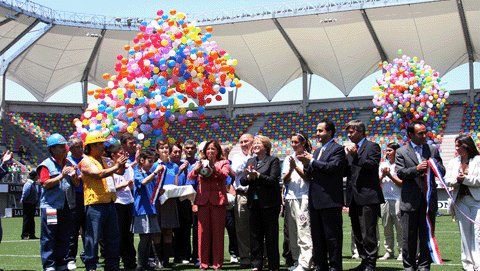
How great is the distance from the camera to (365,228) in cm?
843

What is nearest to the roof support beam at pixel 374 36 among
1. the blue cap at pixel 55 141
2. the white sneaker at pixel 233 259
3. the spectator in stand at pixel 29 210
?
the spectator in stand at pixel 29 210

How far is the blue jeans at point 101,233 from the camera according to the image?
786 centimetres

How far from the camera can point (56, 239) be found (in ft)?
26.3

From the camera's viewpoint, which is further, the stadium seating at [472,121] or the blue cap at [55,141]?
the stadium seating at [472,121]

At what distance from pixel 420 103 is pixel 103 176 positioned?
46.4ft

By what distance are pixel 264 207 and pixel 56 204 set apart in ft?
7.86

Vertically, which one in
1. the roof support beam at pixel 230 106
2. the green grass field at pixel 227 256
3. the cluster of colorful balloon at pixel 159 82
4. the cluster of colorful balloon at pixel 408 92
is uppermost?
the roof support beam at pixel 230 106

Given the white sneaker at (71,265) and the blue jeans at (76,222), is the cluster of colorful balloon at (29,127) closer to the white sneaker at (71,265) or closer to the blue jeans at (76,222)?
the blue jeans at (76,222)

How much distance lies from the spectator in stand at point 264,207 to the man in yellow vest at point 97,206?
1625 millimetres

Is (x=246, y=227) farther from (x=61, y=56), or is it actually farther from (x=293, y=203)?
(x=61, y=56)

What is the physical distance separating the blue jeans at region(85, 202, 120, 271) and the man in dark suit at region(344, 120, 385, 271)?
273 centimetres

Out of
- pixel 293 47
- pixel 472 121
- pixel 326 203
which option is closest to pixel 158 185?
pixel 326 203

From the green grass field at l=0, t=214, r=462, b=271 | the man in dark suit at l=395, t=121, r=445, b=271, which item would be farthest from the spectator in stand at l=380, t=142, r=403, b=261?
the man in dark suit at l=395, t=121, r=445, b=271

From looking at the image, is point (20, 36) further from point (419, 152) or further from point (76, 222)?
point (419, 152)
